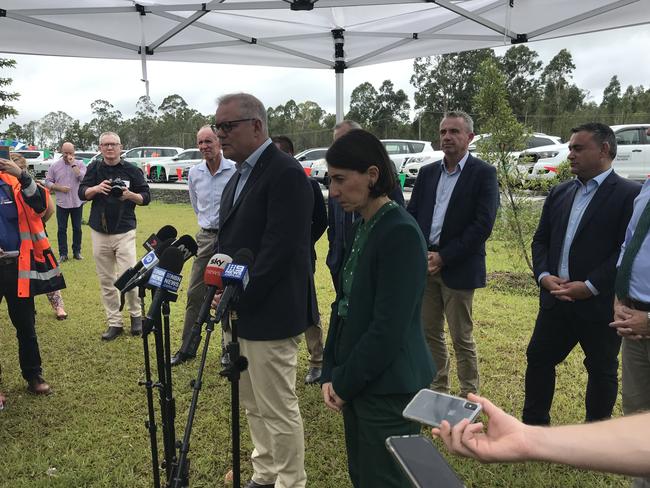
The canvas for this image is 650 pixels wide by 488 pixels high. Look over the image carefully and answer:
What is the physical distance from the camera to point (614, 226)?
300 centimetres

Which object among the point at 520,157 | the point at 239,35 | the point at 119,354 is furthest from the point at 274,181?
the point at 520,157

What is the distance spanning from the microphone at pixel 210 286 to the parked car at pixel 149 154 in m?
27.4

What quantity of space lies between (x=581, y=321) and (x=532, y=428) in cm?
244

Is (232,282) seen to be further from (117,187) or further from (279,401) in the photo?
(117,187)

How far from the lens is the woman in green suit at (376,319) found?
6.13 ft

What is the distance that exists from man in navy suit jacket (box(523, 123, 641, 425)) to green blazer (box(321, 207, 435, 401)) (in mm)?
1578

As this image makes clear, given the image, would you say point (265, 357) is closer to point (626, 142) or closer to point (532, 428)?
point (532, 428)

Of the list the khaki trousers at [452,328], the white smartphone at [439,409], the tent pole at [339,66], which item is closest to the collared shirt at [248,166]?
the khaki trousers at [452,328]

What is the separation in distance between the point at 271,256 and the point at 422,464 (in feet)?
5.14

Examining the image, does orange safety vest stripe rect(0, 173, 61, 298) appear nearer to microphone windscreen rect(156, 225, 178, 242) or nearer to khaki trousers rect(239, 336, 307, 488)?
microphone windscreen rect(156, 225, 178, 242)

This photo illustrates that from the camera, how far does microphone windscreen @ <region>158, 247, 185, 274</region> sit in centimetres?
199

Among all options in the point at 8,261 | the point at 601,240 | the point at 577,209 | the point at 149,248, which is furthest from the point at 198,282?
the point at 601,240

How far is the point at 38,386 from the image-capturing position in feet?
13.7

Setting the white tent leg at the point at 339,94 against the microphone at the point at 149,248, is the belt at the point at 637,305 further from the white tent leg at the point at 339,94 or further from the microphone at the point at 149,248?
the white tent leg at the point at 339,94
